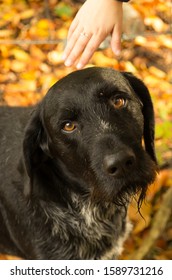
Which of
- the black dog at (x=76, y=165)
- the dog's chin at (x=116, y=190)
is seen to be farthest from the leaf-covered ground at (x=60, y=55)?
the dog's chin at (x=116, y=190)

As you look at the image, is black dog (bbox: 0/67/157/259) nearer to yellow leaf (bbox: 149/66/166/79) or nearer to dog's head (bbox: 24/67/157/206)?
dog's head (bbox: 24/67/157/206)

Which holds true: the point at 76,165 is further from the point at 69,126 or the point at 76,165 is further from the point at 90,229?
the point at 90,229

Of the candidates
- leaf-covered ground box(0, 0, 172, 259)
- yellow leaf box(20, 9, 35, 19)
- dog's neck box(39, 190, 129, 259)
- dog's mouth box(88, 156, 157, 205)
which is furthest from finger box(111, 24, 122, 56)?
yellow leaf box(20, 9, 35, 19)

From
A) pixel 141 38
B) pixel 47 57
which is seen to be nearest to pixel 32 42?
pixel 47 57

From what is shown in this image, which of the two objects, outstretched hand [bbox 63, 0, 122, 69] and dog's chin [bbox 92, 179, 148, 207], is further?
outstretched hand [bbox 63, 0, 122, 69]

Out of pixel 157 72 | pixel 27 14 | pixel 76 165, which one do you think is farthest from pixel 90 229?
pixel 27 14

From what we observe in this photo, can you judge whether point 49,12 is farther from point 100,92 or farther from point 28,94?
point 100,92

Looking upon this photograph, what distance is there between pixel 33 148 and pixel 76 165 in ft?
1.08

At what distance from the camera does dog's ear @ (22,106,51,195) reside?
3240mm

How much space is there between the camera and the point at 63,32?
6.24m

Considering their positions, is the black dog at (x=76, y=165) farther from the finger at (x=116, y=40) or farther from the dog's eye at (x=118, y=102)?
the finger at (x=116, y=40)

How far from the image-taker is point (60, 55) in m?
5.94

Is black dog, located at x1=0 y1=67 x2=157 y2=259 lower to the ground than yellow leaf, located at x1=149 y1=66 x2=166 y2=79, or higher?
higher

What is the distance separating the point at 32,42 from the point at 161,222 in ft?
9.35
